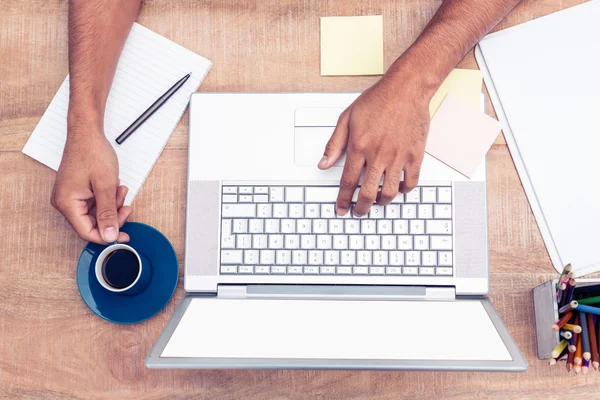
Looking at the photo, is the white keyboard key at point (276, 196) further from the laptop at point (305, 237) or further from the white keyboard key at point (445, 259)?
the white keyboard key at point (445, 259)

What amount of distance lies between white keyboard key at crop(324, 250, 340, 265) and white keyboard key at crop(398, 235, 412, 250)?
9cm

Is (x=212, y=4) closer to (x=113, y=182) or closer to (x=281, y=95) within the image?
(x=281, y=95)

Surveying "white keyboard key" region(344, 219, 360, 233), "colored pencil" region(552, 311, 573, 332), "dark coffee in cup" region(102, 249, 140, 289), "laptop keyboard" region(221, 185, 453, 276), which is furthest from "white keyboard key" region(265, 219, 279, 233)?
"colored pencil" region(552, 311, 573, 332)

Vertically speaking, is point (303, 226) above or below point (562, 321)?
above

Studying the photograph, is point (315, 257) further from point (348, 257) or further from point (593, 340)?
point (593, 340)

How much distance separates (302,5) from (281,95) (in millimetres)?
174

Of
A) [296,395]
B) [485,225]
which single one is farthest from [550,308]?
[296,395]

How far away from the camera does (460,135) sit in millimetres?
755

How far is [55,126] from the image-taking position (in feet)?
2.68

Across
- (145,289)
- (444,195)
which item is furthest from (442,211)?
(145,289)

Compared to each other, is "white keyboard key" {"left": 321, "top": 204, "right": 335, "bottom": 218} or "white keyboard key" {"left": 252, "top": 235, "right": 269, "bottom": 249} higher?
"white keyboard key" {"left": 321, "top": 204, "right": 335, "bottom": 218}

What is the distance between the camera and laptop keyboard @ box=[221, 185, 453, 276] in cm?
73

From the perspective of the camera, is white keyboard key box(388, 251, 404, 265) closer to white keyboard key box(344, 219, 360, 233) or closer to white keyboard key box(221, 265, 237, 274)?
white keyboard key box(344, 219, 360, 233)

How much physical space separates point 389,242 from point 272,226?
180 mm
